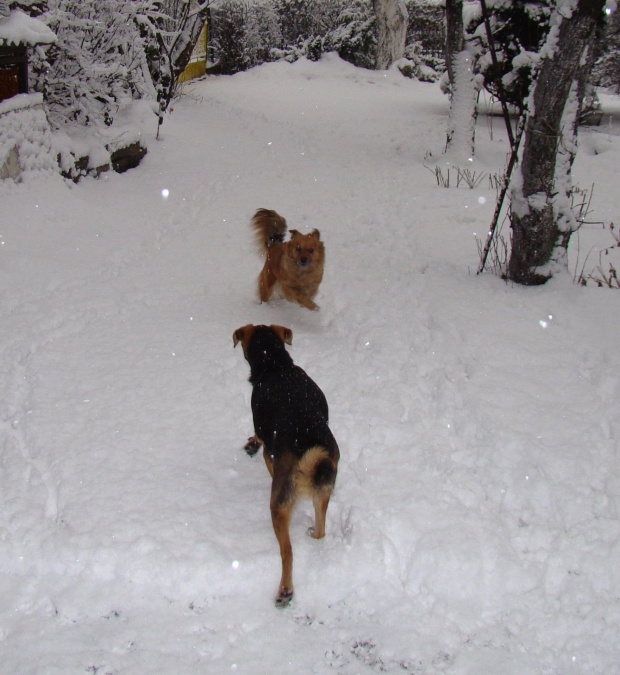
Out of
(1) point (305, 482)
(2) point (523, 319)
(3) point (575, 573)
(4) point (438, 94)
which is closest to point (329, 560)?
(1) point (305, 482)

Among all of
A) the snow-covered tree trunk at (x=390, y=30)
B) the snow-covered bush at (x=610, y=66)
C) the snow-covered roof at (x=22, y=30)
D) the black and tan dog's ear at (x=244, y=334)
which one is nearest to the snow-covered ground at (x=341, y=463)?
the black and tan dog's ear at (x=244, y=334)

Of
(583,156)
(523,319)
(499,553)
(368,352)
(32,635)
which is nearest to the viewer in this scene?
(32,635)

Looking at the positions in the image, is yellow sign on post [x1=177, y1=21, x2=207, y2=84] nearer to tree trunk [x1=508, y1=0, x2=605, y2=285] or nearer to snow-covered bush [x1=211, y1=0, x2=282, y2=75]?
snow-covered bush [x1=211, y1=0, x2=282, y2=75]

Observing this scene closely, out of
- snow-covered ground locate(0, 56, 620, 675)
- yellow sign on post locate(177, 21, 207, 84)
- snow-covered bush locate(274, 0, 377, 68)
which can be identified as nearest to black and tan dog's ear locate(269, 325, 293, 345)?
snow-covered ground locate(0, 56, 620, 675)

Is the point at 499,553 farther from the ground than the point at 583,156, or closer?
closer

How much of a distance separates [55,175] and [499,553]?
7.66m

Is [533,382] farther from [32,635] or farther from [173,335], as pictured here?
[32,635]

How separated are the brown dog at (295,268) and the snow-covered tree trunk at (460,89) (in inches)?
264

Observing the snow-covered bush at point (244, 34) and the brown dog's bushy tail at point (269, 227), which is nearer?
the brown dog's bushy tail at point (269, 227)

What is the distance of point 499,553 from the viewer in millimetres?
2936

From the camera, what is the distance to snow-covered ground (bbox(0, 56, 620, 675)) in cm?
252

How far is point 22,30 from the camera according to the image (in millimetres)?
7051

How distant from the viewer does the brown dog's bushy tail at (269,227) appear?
6195 mm

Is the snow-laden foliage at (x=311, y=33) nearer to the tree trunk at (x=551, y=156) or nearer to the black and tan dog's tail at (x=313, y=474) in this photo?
the tree trunk at (x=551, y=156)
